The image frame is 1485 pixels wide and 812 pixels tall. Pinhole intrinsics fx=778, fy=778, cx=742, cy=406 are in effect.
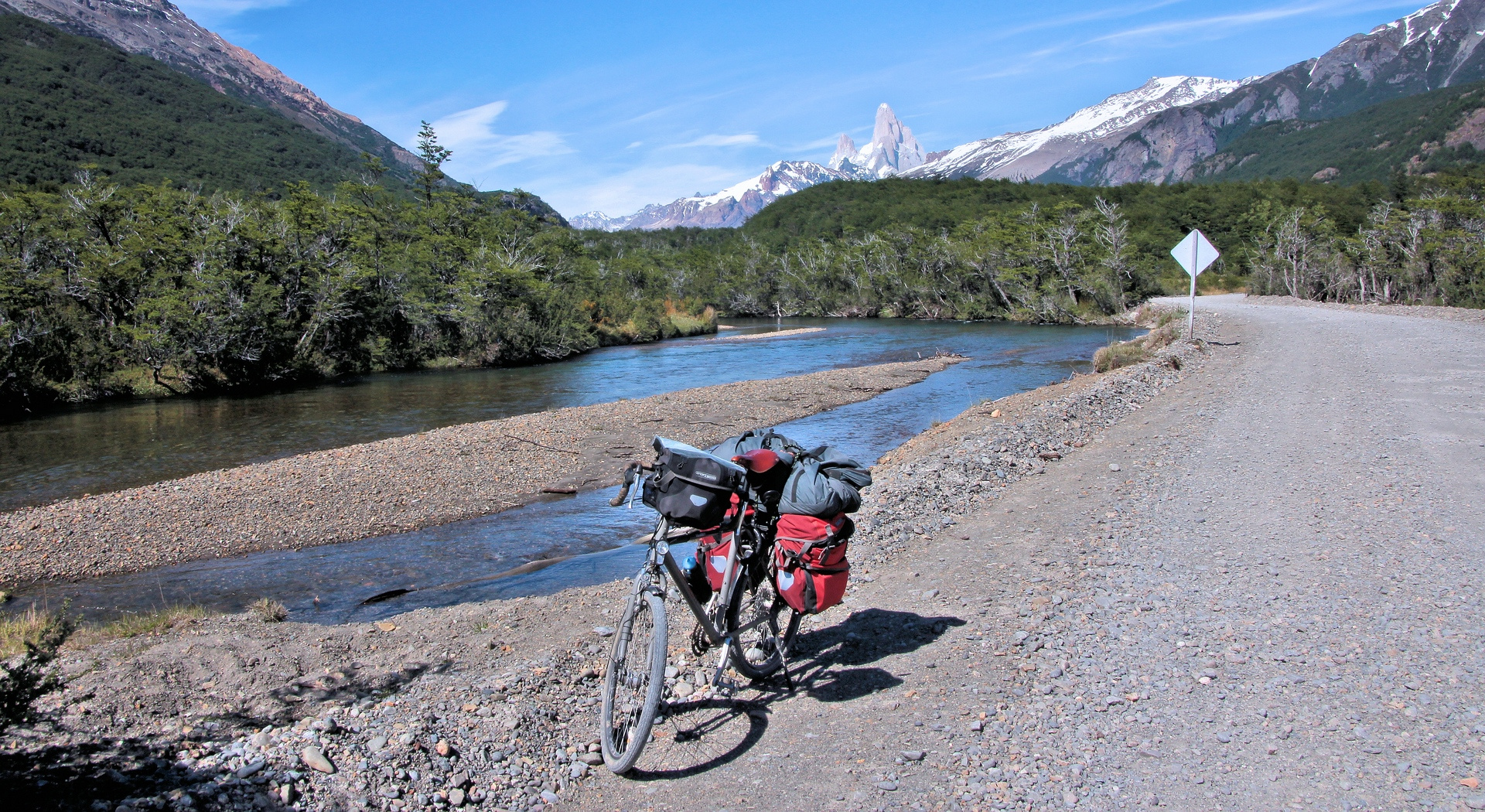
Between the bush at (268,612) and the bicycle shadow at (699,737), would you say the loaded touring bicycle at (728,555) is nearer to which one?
the bicycle shadow at (699,737)

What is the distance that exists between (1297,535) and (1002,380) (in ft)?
65.4

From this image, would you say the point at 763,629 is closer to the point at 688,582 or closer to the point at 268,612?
the point at 688,582

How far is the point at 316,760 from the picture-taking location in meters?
3.49

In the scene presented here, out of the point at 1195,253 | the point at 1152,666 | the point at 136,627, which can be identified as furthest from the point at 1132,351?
the point at 136,627

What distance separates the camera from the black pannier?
3682mm

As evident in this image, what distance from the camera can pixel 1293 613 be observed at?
4613mm

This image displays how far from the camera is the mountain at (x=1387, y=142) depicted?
11000cm

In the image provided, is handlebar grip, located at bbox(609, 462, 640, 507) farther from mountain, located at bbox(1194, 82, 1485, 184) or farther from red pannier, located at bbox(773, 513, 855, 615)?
mountain, located at bbox(1194, 82, 1485, 184)

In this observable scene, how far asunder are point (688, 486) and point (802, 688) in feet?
4.90

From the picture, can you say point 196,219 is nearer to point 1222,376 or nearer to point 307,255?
point 307,255

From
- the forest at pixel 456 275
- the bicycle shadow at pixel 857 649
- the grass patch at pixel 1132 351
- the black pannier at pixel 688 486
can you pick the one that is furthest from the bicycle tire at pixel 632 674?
the forest at pixel 456 275

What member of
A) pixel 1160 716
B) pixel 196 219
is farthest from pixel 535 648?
pixel 196 219

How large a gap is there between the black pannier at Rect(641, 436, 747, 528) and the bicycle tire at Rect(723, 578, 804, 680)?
566mm

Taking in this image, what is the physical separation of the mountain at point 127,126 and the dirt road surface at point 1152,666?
286 feet
